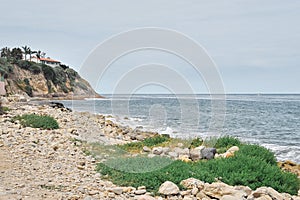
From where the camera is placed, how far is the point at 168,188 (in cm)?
688

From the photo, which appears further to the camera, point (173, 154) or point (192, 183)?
point (173, 154)

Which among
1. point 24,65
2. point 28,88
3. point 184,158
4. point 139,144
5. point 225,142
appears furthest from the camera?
point 24,65

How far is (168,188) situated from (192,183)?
1.86 feet

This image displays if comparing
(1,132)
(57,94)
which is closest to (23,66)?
(57,94)

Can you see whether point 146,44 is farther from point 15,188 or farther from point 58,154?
point 15,188

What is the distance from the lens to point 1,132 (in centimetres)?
1243

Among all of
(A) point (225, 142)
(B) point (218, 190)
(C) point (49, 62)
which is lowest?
(B) point (218, 190)

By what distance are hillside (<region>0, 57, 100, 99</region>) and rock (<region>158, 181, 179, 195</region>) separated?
4860 cm

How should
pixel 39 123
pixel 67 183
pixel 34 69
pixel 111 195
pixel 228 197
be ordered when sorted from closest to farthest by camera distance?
1. pixel 228 197
2. pixel 111 195
3. pixel 67 183
4. pixel 39 123
5. pixel 34 69

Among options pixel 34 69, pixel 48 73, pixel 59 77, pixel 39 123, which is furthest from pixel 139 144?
pixel 59 77

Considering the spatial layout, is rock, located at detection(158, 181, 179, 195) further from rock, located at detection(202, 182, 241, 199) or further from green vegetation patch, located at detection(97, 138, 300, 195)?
rock, located at detection(202, 182, 241, 199)

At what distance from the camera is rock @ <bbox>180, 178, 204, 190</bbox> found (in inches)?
280

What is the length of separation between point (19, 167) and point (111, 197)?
2841 mm

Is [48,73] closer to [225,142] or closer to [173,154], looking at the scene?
[225,142]
